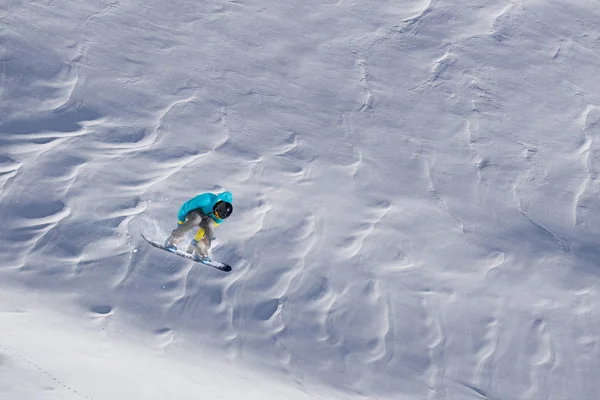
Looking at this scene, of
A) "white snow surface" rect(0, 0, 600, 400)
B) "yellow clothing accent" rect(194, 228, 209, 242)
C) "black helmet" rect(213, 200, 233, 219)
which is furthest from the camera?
"yellow clothing accent" rect(194, 228, 209, 242)

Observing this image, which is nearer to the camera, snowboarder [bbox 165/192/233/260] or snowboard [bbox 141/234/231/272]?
snowboarder [bbox 165/192/233/260]

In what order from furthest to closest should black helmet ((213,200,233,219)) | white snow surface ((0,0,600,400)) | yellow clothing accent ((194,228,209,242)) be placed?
yellow clothing accent ((194,228,209,242)), white snow surface ((0,0,600,400)), black helmet ((213,200,233,219))

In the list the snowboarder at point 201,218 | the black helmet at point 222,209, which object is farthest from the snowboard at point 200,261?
the black helmet at point 222,209

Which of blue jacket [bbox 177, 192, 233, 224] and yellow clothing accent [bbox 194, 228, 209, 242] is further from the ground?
blue jacket [bbox 177, 192, 233, 224]

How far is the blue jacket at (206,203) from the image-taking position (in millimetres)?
7137

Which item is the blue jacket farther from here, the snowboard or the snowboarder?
the snowboard

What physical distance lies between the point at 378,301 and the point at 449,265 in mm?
778

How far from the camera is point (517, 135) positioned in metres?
8.90

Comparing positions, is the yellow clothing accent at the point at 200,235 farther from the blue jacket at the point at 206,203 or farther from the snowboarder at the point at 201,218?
the blue jacket at the point at 206,203

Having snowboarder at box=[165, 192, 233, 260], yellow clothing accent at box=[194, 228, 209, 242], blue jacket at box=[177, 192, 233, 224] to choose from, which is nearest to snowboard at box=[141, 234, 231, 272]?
snowboarder at box=[165, 192, 233, 260]

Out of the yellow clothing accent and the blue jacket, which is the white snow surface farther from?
the blue jacket

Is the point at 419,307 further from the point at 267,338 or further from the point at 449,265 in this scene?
the point at 267,338

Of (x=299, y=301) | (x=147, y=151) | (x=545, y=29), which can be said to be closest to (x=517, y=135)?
(x=545, y=29)

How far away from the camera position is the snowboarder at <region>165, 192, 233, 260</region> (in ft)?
23.4
